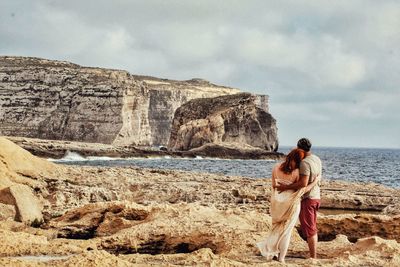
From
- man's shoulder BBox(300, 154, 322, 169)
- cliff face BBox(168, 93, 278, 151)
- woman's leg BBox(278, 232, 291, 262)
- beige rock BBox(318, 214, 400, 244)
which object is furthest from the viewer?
cliff face BBox(168, 93, 278, 151)

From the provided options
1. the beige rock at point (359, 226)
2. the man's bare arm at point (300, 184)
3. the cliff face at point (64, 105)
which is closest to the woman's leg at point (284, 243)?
the man's bare arm at point (300, 184)

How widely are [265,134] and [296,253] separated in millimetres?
92177

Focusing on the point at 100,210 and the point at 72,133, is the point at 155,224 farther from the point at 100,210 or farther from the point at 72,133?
the point at 72,133

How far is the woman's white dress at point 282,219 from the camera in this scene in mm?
7699

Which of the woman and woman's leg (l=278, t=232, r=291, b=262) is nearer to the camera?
woman's leg (l=278, t=232, r=291, b=262)

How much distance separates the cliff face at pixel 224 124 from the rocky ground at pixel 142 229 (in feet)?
249

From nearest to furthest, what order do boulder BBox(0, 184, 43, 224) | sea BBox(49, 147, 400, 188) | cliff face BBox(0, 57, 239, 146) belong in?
boulder BBox(0, 184, 43, 224) → sea BBox(49, 147, 400, 188) → cliff face BBox(0, 57, 239, 146)

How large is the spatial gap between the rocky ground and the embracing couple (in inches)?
12.0

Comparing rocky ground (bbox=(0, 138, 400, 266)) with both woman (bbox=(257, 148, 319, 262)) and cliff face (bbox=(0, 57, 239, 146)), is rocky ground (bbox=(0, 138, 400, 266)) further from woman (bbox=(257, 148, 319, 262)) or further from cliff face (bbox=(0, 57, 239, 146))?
cliff face (bbox=(0, 57, 239, 146))

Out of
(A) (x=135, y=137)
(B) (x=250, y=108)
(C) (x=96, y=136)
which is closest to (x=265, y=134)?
(B) (x=250, y=108)

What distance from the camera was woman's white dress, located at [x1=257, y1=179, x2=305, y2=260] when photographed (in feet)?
25.3

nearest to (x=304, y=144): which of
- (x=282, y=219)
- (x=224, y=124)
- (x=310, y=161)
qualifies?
(x=310, y=161)

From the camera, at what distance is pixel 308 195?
7.95 meters

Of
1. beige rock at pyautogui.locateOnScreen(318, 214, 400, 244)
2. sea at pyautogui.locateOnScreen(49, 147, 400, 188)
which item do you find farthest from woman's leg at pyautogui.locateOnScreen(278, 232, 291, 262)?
sea at pyautogui.locateOnScreen(49, 147, 400, 188)
